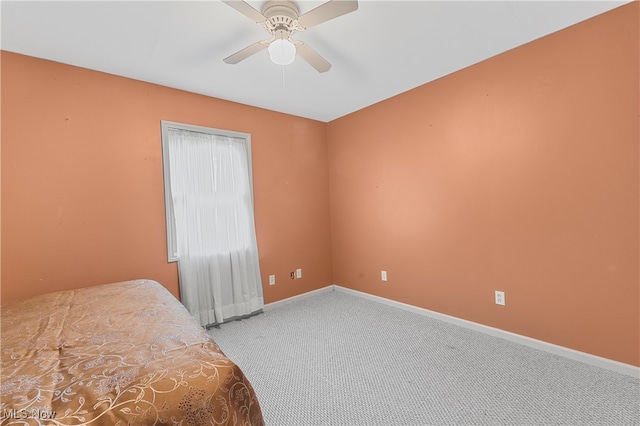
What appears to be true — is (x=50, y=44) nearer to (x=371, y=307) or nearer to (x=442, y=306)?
(x=371, y=307)

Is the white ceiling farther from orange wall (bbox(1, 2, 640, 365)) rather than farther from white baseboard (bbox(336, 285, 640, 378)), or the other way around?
white baseboard (bbox(336, 285, 640, 378))

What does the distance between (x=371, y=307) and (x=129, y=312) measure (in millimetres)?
2489

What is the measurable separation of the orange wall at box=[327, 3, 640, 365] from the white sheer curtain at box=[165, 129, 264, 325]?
61.9 inches

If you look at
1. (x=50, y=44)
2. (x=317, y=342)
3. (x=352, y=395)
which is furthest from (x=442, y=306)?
(x=50, y=44)

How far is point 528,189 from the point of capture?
7.49 feet

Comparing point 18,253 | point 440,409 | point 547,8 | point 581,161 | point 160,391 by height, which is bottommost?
point 440,409

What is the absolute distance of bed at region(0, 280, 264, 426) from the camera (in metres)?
0.81

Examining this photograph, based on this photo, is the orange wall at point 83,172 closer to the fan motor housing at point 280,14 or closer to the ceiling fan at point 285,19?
the ceiling fan at point 285,19

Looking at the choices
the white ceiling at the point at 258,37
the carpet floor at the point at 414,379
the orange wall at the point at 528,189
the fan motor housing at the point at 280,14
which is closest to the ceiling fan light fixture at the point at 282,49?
the fan motor housing at the point at 280,14

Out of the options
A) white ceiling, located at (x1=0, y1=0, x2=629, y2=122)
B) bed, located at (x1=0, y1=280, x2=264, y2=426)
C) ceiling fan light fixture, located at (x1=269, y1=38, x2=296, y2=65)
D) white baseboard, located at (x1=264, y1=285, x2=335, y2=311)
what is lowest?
white baseboard, located at (x1=264, y1=285, x2=335, y2=311)

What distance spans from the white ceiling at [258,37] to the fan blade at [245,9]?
0.20 metres

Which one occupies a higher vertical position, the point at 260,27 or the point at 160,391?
the point at 260,27

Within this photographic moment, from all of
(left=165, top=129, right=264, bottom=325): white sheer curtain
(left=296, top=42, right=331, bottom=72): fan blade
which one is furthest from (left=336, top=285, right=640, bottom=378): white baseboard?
(left=296, top=42, right=331, bottom=72): fan blade

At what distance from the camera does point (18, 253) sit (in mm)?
2113
